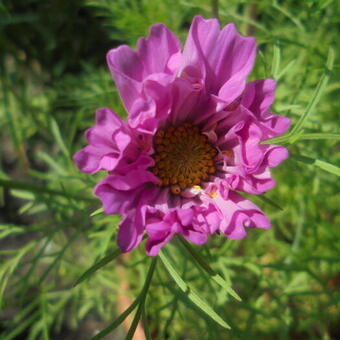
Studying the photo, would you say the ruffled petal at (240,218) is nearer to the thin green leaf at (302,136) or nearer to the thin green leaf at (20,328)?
the thin green leaf at (302,136)

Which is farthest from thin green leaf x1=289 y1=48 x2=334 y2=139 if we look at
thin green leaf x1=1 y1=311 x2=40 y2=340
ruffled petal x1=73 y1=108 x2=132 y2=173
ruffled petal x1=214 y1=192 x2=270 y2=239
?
thin green leaf x1=1 y1=311 x2=40 y2=340

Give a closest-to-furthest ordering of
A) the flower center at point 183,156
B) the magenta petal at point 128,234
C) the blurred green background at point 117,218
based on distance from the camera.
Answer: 1. the magenta petal at point 128,234
2. the flower center at point 183,156
3. the blurred green background at point 117,218

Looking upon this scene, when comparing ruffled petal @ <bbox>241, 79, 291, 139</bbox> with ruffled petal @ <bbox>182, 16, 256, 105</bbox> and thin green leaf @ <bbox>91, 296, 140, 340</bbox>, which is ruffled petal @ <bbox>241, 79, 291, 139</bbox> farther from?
thin green leaf @ <bbox>91, 296, 140, 340</bbox>

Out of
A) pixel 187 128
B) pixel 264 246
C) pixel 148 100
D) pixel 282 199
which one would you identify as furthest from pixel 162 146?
pixel 264 246

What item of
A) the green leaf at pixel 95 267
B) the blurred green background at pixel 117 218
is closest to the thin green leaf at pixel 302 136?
the blurred green background at pixel 117 218

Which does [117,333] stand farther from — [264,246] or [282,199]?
[282,199]

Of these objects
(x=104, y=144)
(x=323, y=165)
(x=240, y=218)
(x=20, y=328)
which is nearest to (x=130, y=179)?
(x=104, y=144)

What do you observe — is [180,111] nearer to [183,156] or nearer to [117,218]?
[183,156]
